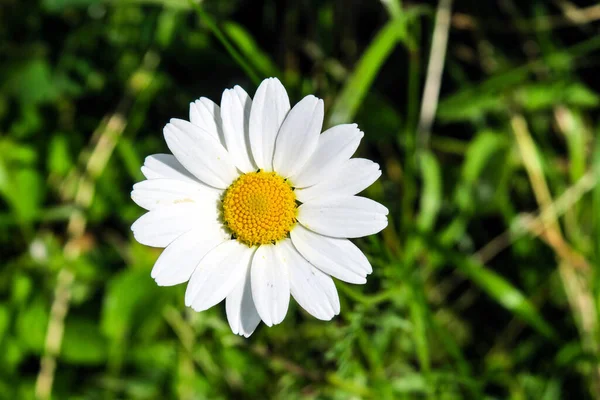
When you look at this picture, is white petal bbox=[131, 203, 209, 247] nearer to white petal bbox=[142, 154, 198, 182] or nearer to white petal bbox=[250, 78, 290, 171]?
white petal bbox=[142, 154, 198, 182]

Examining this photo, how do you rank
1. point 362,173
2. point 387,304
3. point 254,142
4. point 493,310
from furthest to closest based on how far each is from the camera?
1. point 493,310
2. point 387,304
3. point 254,142
4. point 362,173

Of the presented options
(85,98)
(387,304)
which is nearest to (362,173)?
(387,304)

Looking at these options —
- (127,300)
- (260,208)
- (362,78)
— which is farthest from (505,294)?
(127,300)

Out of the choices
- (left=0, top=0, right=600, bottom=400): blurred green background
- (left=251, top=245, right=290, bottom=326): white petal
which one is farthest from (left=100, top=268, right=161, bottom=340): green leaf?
(left=251, top=245, right=290, bottom=326): white petal

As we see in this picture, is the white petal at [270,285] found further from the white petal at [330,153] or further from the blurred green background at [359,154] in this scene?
the blurred green background at [359,154]

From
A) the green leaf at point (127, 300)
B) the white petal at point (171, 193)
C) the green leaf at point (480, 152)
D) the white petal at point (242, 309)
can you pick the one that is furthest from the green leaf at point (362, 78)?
the green leaf at point (127, 300)

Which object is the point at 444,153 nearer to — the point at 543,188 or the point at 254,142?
the point at 543,188
